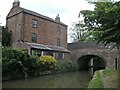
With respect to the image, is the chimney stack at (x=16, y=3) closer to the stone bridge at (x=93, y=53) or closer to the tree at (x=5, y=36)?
the tree at (x=5, y=36)

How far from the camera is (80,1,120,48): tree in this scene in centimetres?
811

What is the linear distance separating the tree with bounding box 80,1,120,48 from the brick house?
13838 mm

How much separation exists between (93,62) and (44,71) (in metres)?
20.9

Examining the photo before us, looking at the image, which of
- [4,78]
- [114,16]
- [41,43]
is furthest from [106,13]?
[41,43]

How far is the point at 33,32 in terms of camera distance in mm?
26266

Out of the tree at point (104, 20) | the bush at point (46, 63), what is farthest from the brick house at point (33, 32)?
the tree at point (104, 20)

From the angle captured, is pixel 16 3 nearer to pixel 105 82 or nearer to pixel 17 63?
pixel 17 63

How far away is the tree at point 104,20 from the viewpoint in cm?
811

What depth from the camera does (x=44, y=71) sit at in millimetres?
22578

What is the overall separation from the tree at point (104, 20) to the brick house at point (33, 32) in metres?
13.8

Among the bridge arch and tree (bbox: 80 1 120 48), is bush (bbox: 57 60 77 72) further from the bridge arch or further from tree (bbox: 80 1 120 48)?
tree (bbox: 80 1 120 48)

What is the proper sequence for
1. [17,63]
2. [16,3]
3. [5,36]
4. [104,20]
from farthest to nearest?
1. [16,3]
2. [5,36]
3. [17,63]
4. [104,20]

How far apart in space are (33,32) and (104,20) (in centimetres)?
1815

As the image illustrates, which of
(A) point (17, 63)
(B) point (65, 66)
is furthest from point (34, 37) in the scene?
(A) point (17, 63)
